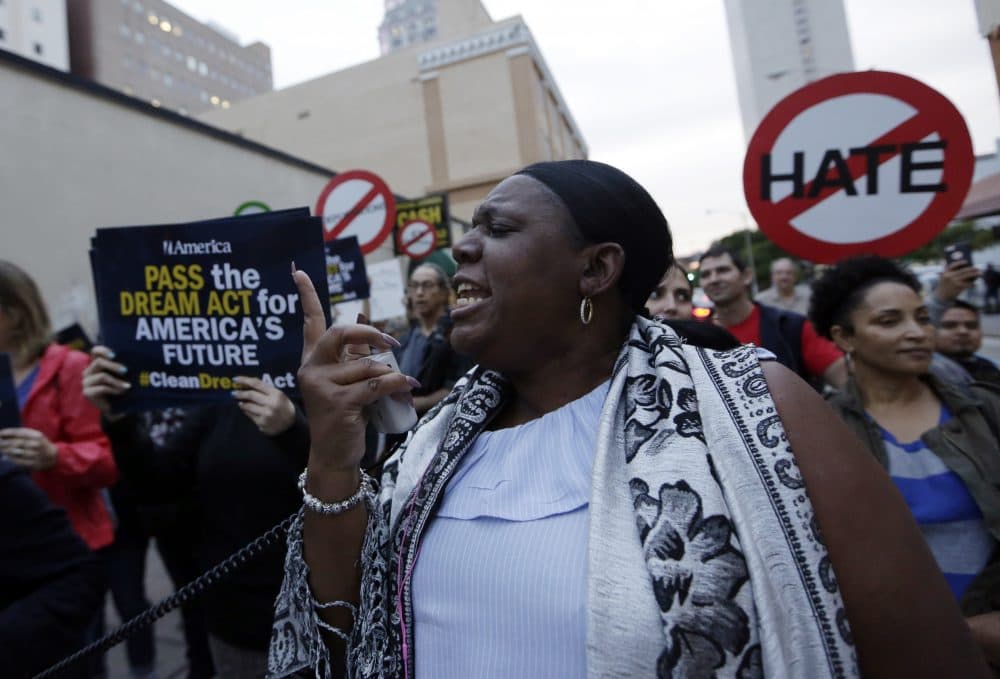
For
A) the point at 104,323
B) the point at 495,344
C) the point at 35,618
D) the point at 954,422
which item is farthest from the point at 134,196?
the point at 954,422

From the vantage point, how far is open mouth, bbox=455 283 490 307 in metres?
1.30

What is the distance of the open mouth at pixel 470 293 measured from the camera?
1.30 meters

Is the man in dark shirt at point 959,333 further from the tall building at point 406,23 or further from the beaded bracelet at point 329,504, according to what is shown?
the tall building at point 406,23

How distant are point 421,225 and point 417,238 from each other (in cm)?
18

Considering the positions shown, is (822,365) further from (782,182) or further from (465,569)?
(465,569)

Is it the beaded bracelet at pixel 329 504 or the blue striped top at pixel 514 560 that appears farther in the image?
the beaded bracelet at pixel 329 504

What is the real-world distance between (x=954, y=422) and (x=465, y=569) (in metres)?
1.60

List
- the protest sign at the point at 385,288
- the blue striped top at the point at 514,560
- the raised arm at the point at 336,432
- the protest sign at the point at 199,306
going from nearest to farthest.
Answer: the blue striped top at the point at 514,560
the raised arm at the point at 336,432
the protest sign at the point at 199,306
the protest sign at the point at 385,288

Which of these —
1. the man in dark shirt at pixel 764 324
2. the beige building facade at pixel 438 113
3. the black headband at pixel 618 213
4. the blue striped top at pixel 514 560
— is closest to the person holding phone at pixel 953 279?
the man in dark shirt at pixel 764 324

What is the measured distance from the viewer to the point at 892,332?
2.20 metres

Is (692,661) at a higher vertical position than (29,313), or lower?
lower

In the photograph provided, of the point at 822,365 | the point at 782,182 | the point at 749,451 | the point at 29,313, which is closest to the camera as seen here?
the point at 749,451

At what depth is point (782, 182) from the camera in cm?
267

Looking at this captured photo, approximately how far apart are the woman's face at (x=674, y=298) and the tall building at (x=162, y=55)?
50043 mm
